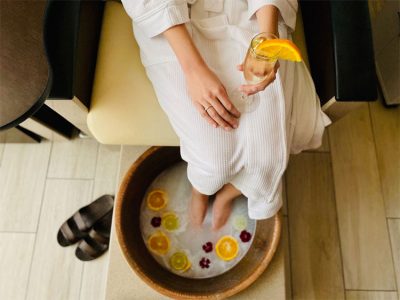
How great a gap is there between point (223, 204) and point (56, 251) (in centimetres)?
63

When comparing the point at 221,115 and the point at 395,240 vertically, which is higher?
the point at 221,115

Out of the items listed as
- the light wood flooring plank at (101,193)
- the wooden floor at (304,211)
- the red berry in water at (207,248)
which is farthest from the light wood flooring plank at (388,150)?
the light wood flooring plank at (101,193)

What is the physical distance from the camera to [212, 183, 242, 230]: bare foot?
1.03 meters

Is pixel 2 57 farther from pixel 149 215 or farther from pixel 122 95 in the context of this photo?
pixel 149 215

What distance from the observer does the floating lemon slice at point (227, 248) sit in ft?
3.73

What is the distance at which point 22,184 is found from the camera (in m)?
1.33

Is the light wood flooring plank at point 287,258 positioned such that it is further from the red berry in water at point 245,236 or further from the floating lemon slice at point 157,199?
the floating lemon slice at point 157,199

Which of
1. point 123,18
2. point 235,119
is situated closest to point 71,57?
point 123,18

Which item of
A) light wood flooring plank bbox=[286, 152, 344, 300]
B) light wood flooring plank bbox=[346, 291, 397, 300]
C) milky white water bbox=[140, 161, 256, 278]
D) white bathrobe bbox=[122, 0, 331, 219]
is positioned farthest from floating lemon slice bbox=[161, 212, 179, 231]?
light wood flooring plank bbox=[346, 291, 397, 300]

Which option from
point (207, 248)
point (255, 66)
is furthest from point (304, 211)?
point (255, 66)

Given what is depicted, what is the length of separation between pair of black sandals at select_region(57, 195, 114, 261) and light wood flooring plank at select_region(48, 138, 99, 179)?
0.55ft

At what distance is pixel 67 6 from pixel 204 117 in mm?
436

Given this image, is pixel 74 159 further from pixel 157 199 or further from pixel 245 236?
pixel 245 236

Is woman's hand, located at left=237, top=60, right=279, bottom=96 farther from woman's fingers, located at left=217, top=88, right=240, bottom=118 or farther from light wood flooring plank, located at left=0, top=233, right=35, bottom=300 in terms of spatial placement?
light wood flooring plank, located at left=0, top=233, right=35, bottom=300
